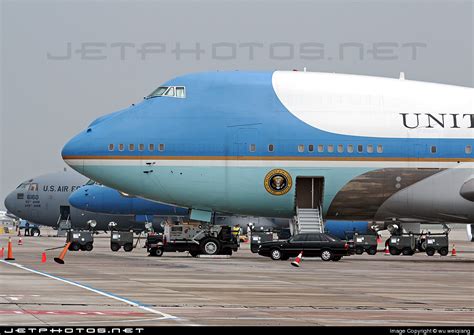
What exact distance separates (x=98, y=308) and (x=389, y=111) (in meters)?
31.0

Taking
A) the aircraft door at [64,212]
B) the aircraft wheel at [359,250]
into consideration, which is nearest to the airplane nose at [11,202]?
the aircraft door at [64,212]

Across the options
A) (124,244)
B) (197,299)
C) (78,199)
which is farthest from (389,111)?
(78,199)

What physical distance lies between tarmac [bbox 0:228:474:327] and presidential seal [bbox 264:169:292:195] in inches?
304

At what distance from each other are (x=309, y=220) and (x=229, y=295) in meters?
24.3

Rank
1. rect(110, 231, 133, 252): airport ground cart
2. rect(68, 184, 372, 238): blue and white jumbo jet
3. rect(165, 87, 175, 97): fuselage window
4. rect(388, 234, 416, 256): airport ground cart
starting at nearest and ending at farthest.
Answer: rect(165, 87, 175, 97): fuselage window
rect(388, 234, 416, 256): airport ground cart
rect(110, 231, 133, 252): airport ground cart
rect(68, 184, 372, 238): blue and white jumbo jet

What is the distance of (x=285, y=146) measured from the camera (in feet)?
162

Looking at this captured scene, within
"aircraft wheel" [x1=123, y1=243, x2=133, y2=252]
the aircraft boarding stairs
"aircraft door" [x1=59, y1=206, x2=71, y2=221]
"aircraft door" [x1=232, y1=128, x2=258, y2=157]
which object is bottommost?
"aircraft wheel" [x1=123, y1=243, x2=133, y2=252]

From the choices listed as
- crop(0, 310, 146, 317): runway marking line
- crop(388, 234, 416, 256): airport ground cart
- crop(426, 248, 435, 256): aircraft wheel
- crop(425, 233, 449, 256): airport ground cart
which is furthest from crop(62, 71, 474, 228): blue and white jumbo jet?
crop(0, 310, 146, 317): runway marking line

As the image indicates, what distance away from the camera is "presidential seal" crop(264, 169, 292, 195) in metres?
49.6

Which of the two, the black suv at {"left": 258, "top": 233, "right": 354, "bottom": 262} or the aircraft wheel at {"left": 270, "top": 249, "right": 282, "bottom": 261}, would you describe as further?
the aircraft wheel at {"left": 270, "top": 249, "right": 282, "bottom": 261}

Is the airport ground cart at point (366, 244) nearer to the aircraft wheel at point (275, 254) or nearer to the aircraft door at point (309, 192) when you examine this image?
the aircraft door at point (309, 192)

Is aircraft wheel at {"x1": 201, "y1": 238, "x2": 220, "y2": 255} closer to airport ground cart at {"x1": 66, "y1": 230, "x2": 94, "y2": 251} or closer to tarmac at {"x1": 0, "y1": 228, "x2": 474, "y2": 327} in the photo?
tarmac at {"x1": 0, "y1": 228, "x2": 474, "y2": 327}

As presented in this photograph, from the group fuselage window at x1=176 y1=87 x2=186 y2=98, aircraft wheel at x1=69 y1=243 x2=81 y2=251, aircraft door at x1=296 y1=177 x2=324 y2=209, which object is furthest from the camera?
aircraft wheel at x1=69 y1=243 x2=81 y2=251

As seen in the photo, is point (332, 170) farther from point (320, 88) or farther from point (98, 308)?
point (98, 308)
